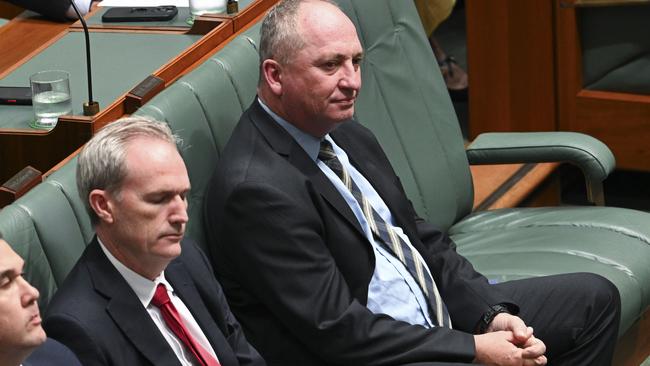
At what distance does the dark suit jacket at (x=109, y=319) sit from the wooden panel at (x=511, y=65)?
178 cm

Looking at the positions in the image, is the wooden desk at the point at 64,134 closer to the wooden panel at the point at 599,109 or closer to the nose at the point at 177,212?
the nose at the point at 177,212

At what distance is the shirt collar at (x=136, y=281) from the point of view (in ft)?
5.24

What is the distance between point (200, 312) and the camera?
167 centimetres

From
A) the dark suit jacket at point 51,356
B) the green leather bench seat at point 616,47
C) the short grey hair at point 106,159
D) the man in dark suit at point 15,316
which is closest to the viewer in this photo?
the man in dark suit at point 15,316

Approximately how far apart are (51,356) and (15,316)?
15cm

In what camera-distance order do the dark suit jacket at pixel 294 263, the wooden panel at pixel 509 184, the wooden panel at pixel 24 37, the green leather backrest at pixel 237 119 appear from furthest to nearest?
the wooden panel at pixel 509 184 < the wooden panel at pixel 24 37 < the dark suit jacket at pixel 294 263 < the green leather backrest at pixel 237 119

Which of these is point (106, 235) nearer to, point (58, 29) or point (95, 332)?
point (95, 332)

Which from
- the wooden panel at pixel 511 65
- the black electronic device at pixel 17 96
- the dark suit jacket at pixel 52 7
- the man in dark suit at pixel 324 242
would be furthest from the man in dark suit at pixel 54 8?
the wooden panel at pixel 511 65

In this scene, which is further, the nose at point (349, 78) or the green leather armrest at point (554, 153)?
the green leather armrest at point (554, 153)

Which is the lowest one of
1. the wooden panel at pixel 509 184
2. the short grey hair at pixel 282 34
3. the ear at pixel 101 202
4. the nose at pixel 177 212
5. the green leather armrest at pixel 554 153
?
the wooden panel at pixel 509 184

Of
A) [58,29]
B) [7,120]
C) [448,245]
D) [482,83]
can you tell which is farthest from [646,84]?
[7,120]

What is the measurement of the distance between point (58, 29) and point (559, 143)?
3.29 ft

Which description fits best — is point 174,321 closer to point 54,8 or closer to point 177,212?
point 177,212

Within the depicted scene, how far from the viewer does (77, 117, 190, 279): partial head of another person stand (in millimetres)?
1577
